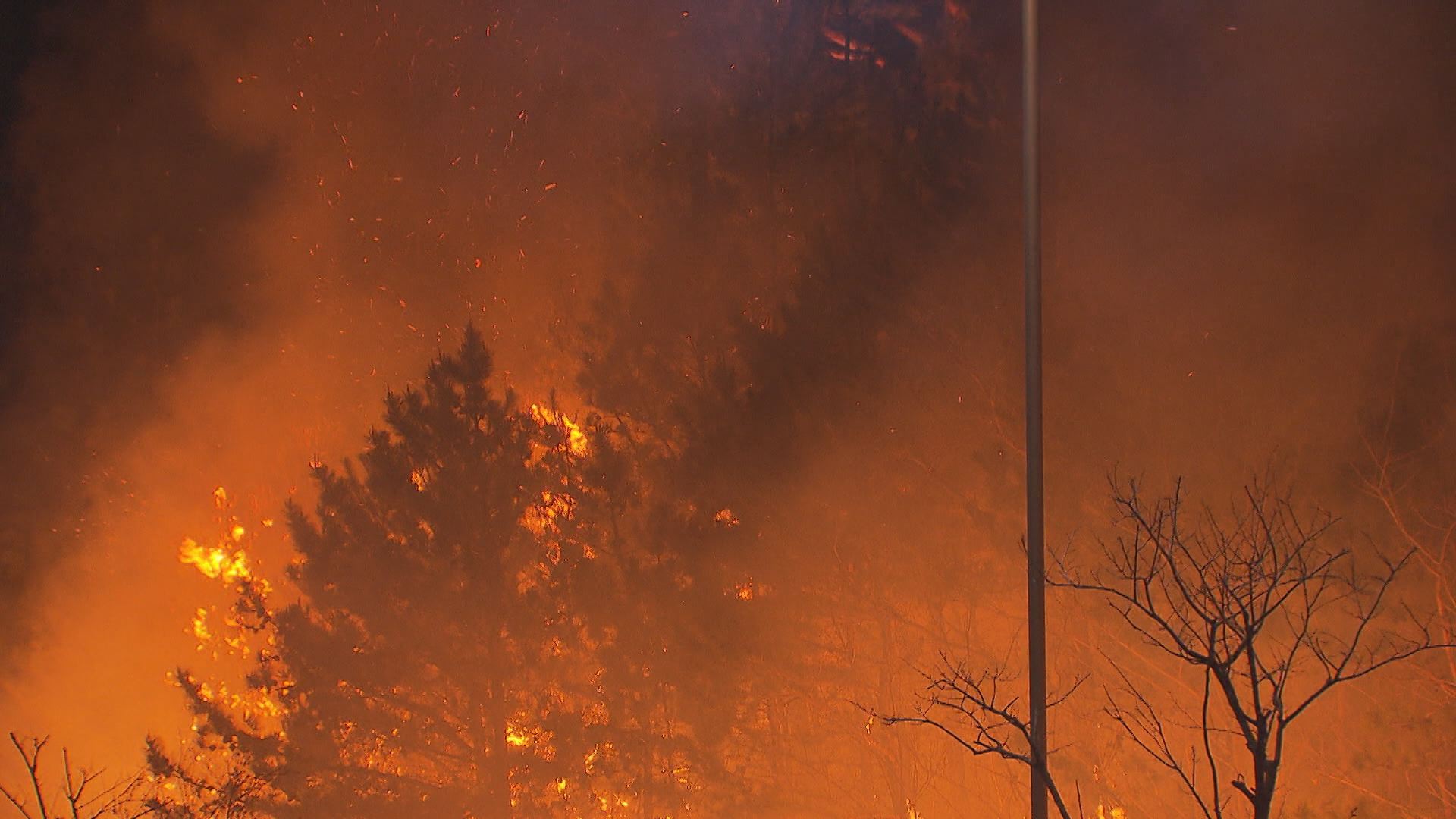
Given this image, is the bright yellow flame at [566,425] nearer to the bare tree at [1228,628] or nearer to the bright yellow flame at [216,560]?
the bright yellow flame at [216,560]

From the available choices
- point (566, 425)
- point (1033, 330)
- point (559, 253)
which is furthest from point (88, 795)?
point (1033, 330)

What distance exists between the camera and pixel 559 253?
670cm

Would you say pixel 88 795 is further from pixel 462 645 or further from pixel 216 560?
pixel 462 645

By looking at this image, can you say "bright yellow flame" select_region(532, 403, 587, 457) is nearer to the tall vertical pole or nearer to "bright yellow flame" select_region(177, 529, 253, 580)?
"bright yellow flame" select_region(177, 529, 253, 580)

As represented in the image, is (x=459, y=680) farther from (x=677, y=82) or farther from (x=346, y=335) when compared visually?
(x=677, y=82)

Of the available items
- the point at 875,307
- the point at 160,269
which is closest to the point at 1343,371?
the point at 875,307

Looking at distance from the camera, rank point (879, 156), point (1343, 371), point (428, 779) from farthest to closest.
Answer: point (879, 156)
point (428, 779)
point (1343, 371)

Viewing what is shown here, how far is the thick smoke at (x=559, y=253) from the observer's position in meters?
6.39

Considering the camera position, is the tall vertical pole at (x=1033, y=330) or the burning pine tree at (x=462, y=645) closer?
the tall vertical pole at (x=1033, y=330)

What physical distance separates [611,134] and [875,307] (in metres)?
2.03

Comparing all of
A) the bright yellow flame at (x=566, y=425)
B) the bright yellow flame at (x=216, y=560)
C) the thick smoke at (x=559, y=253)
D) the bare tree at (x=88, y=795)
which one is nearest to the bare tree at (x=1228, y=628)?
the thick smoke at (x=559, y=253)

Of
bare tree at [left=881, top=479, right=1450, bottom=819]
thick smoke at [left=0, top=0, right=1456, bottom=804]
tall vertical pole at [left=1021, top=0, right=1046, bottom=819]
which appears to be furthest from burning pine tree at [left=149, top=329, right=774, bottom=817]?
tall vertical pole at [left=1021, top=0, right=1046, bottom=819]

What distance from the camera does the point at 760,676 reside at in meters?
6.38

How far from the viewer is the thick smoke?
252 inches
